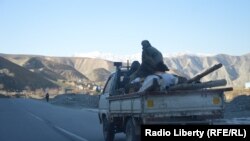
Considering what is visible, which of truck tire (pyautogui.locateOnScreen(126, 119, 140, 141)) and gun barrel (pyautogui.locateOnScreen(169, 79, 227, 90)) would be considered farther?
truck tire (pyautogui.locateOnScreen(126, 119, 140, 141))

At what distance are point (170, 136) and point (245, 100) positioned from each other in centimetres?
3373

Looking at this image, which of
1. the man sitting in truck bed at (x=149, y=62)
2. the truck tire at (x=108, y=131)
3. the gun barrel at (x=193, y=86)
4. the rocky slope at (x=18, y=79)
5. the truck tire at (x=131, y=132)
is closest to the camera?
the gun barrel at (x=193, y=86)

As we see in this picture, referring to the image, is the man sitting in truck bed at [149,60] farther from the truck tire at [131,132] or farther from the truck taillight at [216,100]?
the truck taillight at [216,100]

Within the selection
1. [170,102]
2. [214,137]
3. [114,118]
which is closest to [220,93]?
[170,102]

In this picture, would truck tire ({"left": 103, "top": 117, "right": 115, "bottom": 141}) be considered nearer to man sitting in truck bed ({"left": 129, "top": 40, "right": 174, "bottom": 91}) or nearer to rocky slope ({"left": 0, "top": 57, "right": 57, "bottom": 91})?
man sitting in truck bed ({"left": 129, "top": 40, "right": 174, "bottom": 91})

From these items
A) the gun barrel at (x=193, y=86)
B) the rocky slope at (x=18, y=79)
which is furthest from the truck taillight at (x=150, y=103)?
the rocky slope at (x=18, y=79)

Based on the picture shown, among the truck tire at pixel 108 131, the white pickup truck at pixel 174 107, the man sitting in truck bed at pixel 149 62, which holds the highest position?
the man sitting in truck bed at pixel 149 62

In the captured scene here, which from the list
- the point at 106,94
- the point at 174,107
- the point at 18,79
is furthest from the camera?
the point at 18,79

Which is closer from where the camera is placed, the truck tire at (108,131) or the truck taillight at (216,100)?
the truck taillight at (216,100)

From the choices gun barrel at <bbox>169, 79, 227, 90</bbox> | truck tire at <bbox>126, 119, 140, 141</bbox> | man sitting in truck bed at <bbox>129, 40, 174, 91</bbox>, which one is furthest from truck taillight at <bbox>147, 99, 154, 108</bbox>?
man sitting in truck bed at <bbox>129, 40, 174, 91</bbox>

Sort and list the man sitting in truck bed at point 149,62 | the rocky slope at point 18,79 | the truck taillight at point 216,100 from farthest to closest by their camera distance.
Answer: the rocky slope at point 18,79, the man sitting in truck bed at point 149,62, the truck taillight at point 216,100

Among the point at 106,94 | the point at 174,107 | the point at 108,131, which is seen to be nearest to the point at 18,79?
the point at 106,94

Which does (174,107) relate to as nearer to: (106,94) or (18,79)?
(106,94)

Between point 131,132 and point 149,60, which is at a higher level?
point 149,60
